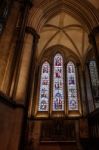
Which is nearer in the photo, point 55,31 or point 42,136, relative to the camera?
point 42,136

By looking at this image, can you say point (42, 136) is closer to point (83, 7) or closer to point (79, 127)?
point (79, 127)

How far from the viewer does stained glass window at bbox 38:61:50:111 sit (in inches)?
393

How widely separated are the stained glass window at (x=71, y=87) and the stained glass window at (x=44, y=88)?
4.91 feet

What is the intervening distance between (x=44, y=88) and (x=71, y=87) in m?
1.92

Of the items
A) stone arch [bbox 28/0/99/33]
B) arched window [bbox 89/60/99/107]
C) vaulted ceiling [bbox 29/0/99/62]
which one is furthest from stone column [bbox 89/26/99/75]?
arched window [bbox 89/60/99/107]

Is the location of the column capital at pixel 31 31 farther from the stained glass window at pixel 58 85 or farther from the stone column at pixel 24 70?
the stained glass window at pixel 58 85

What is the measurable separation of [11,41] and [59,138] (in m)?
5.88

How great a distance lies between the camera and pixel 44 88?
10.7m

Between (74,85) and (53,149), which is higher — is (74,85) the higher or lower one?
the higher one

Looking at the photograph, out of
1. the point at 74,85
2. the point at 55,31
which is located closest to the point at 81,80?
the point at 74,85

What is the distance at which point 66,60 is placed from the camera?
1205cm

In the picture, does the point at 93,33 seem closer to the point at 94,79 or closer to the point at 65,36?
the point at 94,79

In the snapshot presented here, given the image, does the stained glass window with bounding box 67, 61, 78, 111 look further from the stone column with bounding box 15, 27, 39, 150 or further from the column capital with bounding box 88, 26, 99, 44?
the stone column with bounding box 15, 27, 39, 150

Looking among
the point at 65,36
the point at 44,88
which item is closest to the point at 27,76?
the point at 44,88
